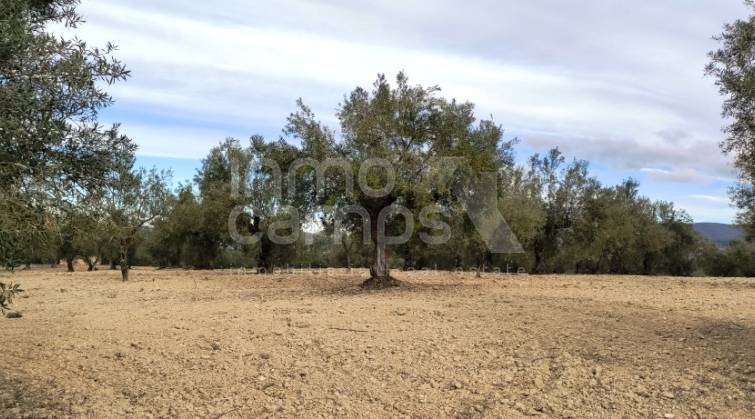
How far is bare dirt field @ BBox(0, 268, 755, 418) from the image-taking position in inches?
255

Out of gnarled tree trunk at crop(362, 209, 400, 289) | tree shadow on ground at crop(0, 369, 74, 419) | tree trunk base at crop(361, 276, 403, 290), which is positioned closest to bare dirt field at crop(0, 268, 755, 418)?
tree shadow on ground at crop(0, 369, 74, 419)

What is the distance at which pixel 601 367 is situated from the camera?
23.7ft

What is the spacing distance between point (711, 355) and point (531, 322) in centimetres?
304

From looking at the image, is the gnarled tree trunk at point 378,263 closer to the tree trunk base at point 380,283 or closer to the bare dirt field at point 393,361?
the tree trunk base at point 380,283

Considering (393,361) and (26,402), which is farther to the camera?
(393,361)

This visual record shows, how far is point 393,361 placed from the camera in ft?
25.9

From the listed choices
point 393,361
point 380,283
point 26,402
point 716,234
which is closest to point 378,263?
point 380,283

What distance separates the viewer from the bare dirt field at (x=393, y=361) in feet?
21.3

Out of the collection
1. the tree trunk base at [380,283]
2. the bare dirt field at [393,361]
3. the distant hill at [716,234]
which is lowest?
the bare dirt field at [393,361]

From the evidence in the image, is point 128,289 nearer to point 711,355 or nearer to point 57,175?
point 57,175

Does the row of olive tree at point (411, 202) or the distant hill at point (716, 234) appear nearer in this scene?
the row of olive tree at point (411, 202)

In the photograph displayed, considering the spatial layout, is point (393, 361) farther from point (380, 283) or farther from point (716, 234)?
point (716, 234)

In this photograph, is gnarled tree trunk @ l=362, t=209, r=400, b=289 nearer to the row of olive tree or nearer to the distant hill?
the row of olive tree

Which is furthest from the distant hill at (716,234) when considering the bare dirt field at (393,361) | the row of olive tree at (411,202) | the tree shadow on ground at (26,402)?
the tree shadow on ground at (26,402)
